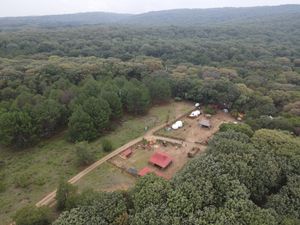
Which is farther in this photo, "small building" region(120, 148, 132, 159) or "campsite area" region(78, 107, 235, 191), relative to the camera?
"small building" region(120, 148, 132, 159)

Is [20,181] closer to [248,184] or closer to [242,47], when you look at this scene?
[248,184]

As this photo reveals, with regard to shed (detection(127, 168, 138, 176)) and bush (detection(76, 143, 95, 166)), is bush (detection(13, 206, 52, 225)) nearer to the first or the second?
bush (detection(76, 143, 95, 166))

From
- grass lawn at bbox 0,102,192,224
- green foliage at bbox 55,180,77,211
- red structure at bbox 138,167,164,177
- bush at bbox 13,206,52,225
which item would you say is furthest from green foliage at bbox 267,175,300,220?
bush at bbox 13,206,52,225

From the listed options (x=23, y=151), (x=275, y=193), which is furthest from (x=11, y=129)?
(x=275, y=193)

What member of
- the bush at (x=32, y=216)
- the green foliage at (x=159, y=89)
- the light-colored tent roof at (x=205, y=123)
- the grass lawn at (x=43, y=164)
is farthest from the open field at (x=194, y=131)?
the bush at (x=32, y=216)

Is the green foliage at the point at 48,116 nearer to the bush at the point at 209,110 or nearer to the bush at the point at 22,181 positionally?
the bush at the point at 22,181
